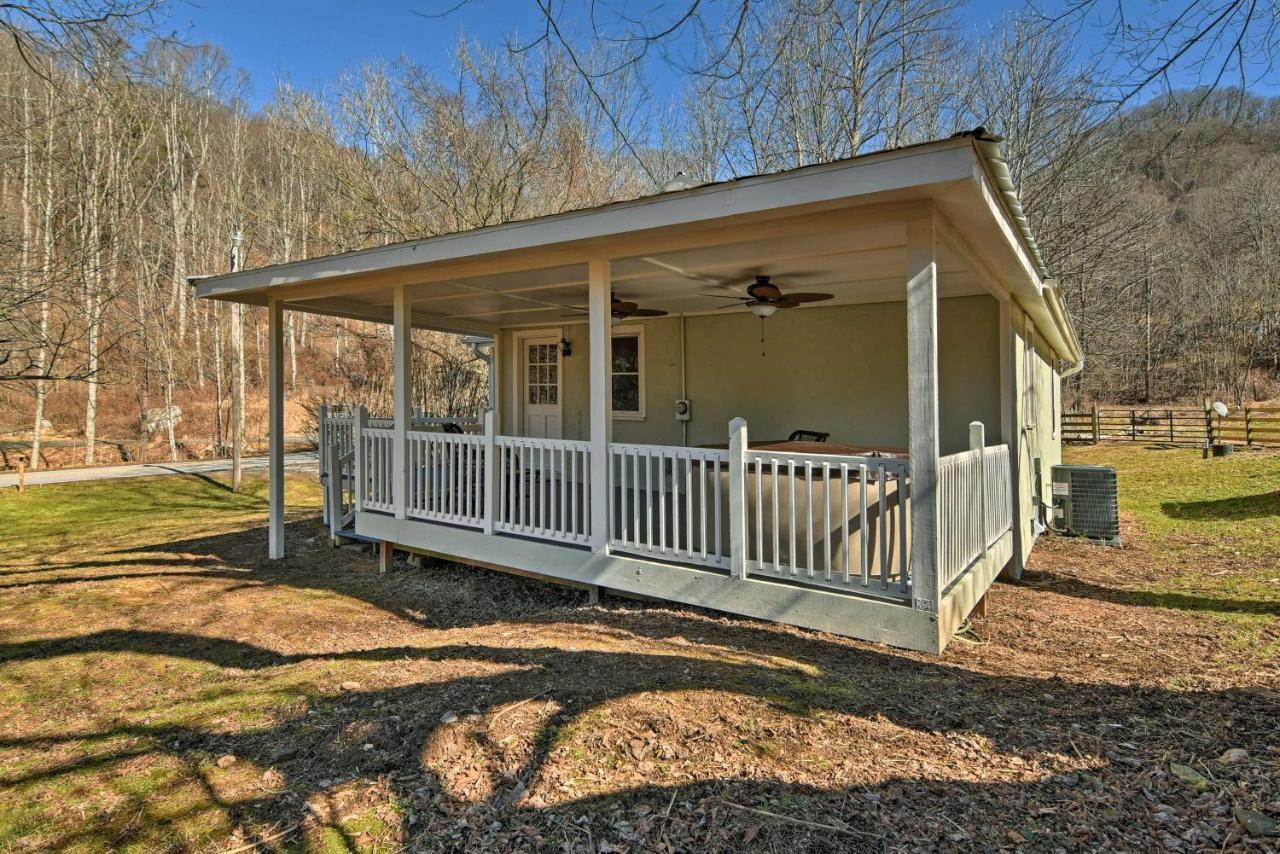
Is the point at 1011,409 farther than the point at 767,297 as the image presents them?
Yes

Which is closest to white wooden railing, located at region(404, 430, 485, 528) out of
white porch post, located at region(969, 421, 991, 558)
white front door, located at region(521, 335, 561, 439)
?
white front door, located at region(521, 335, 561, 439)

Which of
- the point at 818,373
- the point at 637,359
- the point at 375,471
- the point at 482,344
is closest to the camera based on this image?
the point at 375,471

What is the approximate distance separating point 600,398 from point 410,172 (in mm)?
14212

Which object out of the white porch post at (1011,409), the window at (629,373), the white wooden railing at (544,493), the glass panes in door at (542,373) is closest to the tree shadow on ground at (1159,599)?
the white porch post at (1011,409)

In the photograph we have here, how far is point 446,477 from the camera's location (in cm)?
626

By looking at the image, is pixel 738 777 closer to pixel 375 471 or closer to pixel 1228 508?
pixel 375 471

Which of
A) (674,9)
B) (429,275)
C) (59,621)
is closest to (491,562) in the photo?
(429,275)

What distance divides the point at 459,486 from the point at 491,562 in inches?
31.1

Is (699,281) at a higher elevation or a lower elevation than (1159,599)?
higher

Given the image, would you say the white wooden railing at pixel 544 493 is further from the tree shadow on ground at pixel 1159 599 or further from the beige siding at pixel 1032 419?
the tree shadow on ground at pixel 1159 599

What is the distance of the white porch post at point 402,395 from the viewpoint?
6336 mm

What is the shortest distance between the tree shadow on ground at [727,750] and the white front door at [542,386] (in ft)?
18.4

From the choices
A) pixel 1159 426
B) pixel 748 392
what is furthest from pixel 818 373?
pixel 1159 426

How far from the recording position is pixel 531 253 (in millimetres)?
5191
